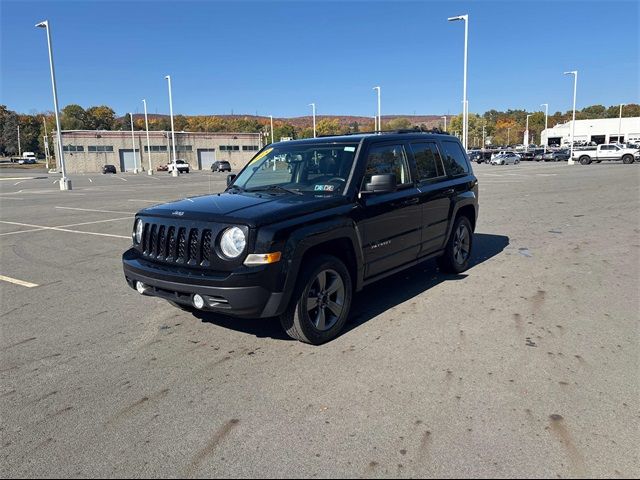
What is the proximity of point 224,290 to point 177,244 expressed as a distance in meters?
0.69

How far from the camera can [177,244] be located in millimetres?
4199

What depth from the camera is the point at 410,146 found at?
18.9 ft

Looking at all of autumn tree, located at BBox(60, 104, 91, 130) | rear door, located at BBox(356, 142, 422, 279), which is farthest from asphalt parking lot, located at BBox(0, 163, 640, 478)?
autumn tree, located at BBox(60, 104, 91, 130)

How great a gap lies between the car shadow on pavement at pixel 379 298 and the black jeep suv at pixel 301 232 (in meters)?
0.40

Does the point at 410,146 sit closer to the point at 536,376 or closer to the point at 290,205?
the point at 290,205

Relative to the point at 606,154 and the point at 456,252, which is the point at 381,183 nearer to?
the point at 456,252

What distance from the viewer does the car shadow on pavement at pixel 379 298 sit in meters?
4.80

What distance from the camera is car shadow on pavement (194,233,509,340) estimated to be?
480 cm

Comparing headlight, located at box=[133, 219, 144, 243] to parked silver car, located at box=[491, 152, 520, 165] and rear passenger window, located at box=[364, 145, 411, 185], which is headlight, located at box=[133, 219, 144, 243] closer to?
rear passenger window, located at box=[364, 145, 411, 185]

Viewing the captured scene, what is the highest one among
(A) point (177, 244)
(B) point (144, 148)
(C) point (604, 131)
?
(C) point (604, 131)

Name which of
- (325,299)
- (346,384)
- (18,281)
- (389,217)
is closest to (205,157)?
(18,281)

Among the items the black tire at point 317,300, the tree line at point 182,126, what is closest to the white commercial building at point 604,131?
the tree line at point 182,126

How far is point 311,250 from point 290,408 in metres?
1.43

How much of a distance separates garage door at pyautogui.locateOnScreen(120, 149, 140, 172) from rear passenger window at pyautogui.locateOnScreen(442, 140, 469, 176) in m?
84.8
